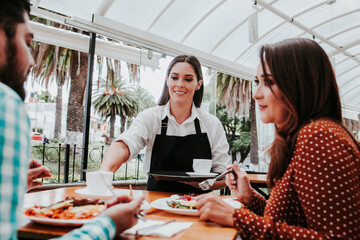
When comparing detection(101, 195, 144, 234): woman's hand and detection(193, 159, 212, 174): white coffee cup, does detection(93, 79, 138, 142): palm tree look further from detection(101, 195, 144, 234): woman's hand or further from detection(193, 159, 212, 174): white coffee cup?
detection(101, 195, 144, 234): woman's hand

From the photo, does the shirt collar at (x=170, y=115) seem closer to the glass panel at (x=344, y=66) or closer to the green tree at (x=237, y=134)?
the glass panel at (x=344, y=66)

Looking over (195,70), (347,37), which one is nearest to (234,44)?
(347,37)

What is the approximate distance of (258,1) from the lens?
541 cm

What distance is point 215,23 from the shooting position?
A: 610cm

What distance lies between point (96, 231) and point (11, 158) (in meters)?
0.31

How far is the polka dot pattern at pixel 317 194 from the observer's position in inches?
35.8

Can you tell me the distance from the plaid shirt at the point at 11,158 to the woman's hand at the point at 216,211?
72 centimetres

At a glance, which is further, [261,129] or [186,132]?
[261,129]

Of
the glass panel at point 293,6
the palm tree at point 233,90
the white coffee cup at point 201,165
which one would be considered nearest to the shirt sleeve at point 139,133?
the white coffee cup at point 201,165

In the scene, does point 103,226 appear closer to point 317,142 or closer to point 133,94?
point 317,142

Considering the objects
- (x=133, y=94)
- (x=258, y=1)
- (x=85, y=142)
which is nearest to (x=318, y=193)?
(x=85, y=142)

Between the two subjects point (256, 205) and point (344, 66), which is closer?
point (256, 205)

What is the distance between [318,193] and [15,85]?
3.08 ft

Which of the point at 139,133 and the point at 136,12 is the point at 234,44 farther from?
the point at 139,133
